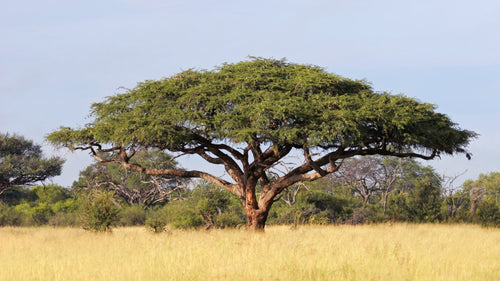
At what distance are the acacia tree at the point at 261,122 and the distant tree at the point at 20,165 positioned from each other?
19.5m

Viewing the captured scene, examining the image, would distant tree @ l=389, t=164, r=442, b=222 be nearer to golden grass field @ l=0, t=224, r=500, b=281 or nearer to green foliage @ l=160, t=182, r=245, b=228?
green foliage @ l=160, t=182, r=245, b=228

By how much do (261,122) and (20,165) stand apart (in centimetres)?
2993

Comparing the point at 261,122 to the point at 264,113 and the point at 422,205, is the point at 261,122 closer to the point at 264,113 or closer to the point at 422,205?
the point at 264,113

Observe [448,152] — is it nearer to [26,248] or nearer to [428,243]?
[428,243]

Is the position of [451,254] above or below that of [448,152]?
below

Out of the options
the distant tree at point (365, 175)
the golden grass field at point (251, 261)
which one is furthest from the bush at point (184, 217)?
the distant tree at point (365, 175)

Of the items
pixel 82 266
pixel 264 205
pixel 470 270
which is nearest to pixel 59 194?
pixel 264 205

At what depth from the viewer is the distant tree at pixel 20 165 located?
43969mm

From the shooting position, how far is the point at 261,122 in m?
20.9

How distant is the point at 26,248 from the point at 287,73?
1250 cm

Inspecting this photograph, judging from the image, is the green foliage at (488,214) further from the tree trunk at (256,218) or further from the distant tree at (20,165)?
the distant tree at (20,165)

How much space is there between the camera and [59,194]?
55.4m

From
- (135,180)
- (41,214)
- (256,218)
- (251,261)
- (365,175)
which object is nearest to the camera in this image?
(251,261)

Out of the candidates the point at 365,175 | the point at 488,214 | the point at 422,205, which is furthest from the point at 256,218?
the point at 365,175
